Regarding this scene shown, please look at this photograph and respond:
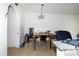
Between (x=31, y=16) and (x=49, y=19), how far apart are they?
1222mm

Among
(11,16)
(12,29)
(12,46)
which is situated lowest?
(12,46)

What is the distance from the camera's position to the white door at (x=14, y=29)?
23.1ft

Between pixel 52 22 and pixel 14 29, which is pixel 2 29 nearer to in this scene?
pixel 14 29

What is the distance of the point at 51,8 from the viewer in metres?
8.32

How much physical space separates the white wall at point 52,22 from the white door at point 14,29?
194cm

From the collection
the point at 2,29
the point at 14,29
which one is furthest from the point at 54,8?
the point at 2,29

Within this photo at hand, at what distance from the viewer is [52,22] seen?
904cm

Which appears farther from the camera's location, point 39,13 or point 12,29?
point 39,13

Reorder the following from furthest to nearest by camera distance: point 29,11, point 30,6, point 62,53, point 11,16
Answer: point 29,11
point 30,6
point 11,16
point 62,53

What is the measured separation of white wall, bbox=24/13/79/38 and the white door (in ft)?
6.37

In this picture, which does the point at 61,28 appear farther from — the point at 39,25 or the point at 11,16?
the point at 11,16

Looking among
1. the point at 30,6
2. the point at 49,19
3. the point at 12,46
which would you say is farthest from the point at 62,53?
the point at 49,19

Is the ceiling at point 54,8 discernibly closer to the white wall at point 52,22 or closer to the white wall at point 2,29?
the white wall at point 52,22

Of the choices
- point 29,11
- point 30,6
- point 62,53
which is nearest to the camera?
point 62,53
